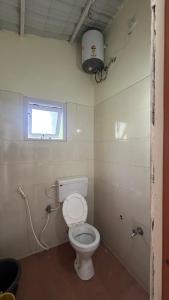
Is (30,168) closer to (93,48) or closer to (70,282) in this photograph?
(70,282)

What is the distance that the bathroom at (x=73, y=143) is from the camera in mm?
1566

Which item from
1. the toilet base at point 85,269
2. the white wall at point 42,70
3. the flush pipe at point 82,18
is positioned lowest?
the toilet base at point 85,269

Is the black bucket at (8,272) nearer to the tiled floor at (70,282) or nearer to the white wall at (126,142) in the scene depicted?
the tiled floor at (70,282)

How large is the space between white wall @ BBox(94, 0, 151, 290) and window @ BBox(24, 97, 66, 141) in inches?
19.9

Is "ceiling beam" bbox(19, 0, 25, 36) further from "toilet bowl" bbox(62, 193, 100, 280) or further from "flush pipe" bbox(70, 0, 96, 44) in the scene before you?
"toilet bowl" bbox(62, 193, 100, 280)

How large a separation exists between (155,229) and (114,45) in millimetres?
2073

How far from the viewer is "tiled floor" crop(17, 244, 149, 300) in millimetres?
1479

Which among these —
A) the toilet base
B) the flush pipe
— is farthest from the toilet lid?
the flush pipe

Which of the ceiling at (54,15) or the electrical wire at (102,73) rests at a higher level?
the ceiling at (54,15)

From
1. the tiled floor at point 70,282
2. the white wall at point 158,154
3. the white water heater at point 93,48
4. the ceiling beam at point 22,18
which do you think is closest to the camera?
the white wall at point 158,154

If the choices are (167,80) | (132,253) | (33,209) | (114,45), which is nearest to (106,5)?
(114,45)

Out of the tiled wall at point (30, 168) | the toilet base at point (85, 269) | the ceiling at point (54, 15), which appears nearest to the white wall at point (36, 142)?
the tiled wall at point (30, 168)

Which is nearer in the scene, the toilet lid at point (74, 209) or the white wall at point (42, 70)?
the white wall at point (42, 70)

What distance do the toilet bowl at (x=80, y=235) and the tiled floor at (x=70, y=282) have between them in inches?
3.9
